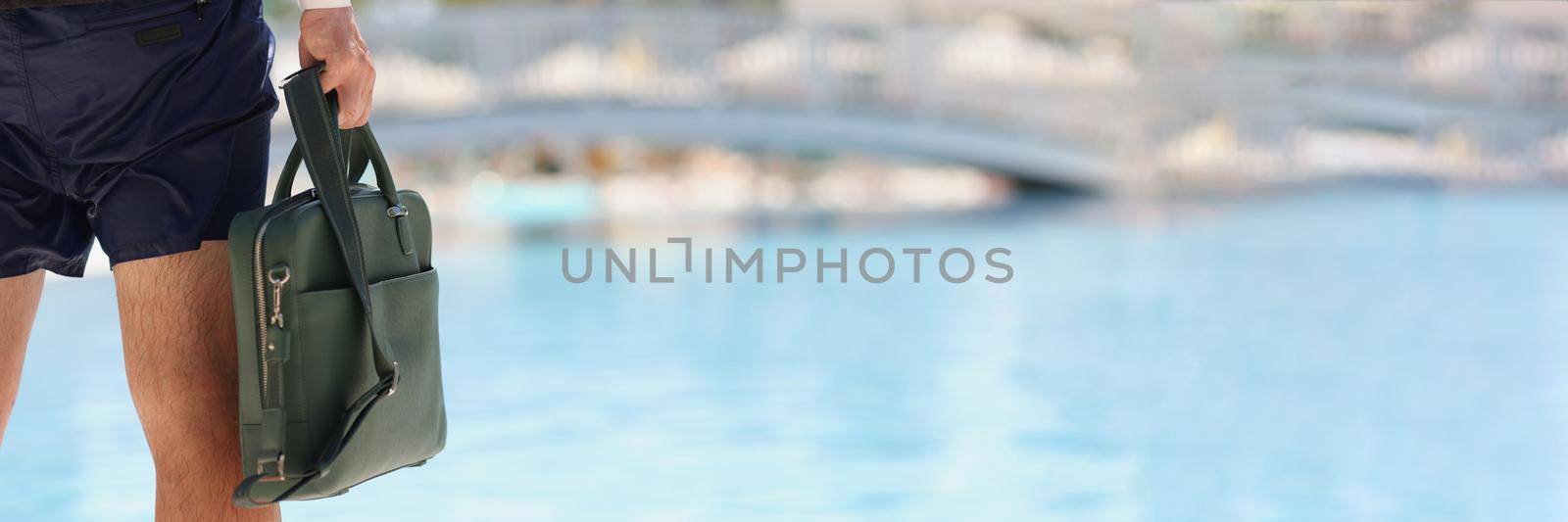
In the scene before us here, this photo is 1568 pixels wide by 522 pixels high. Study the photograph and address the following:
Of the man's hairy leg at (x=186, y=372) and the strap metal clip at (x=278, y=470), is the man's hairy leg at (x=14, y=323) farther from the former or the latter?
the strap metal clip at (x=278, y=470)

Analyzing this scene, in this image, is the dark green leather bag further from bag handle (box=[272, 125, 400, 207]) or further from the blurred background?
the blurred background

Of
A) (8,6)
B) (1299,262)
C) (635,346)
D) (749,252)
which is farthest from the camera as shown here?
(749,252)

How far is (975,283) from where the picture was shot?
23.2ft

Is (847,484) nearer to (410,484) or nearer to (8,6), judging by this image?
(410,484)

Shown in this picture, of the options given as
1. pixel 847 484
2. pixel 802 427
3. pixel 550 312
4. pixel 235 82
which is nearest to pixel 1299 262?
pixel 550 312

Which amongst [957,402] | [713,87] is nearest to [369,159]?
[957,402]

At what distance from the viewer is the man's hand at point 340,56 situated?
1.33m

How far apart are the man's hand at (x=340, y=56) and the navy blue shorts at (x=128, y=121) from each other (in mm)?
61

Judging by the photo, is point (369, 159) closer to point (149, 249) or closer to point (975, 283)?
point (149, 249)

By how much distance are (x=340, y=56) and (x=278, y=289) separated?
0.19 m

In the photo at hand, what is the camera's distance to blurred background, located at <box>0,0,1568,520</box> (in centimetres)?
303

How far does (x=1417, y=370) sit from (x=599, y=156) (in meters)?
12.0

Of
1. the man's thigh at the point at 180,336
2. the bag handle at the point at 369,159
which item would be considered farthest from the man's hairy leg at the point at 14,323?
the bag handle at the point at 369,159

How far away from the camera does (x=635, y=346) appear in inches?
199
